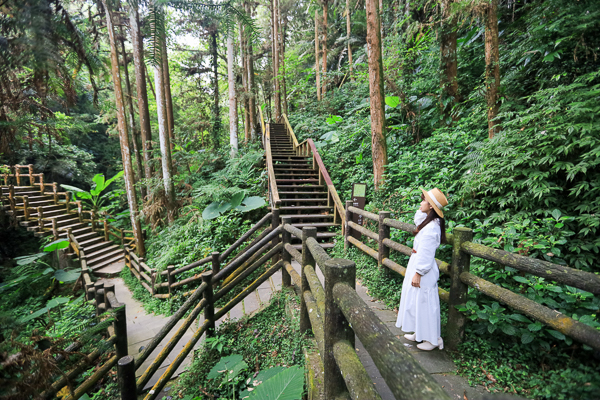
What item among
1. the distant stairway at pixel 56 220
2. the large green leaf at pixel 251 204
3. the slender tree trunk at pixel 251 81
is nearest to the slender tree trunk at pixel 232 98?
the slender tree trunk at pixel 251 81

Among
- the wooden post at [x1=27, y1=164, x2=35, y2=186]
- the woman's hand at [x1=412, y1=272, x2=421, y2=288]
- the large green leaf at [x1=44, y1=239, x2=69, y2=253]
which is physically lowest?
the large green leaf at [x1=44, y1=239, x2=69, y2=253]

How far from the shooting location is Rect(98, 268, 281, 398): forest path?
3924mm

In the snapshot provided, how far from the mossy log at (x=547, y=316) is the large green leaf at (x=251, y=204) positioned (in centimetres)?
550

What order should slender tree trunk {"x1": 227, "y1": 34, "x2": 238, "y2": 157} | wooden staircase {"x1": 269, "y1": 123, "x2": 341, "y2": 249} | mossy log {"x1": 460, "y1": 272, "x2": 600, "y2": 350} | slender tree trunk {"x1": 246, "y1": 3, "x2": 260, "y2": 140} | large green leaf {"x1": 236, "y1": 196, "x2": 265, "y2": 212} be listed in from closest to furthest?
mossy log {"x1": 460, "y1": 272, "x2": 600, "y2": 350} → wooden staircase {"x1": 269, "y1": 123, "x2": 341, "y2": 249} → large green leaf {"x1": 236, "y1": 196, "x2": 265, "y2": 212} → slender tree trunk {"x1": 227, "y1": 34, "x2": 238, "y2": 157} → slender tree trunk {"x1": 246, "y1": 3, "x2": 260, "y2": 140}

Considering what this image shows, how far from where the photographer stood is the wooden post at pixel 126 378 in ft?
7.57

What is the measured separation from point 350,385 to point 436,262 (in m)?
1.95

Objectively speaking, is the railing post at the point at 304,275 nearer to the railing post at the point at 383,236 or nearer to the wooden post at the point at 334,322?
the wooden post at the point at 334,322

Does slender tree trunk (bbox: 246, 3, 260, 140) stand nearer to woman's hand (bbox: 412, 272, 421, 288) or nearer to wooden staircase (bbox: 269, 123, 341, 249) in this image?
wooden staircase (bbox: 269, 123, 341, 249)

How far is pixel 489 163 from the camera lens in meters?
3.66

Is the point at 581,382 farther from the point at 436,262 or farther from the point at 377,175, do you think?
the point at 377,175

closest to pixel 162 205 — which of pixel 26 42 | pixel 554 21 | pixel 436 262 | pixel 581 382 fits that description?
pixel 26 42

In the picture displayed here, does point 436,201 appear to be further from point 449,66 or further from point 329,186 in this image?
point 449,66

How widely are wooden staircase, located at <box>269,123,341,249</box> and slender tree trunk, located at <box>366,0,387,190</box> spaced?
60.9 inches

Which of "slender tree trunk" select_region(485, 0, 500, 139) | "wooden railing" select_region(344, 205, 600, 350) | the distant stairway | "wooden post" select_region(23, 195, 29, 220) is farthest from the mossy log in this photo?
"wooden post" select_region(23, 195, 29, 220)
